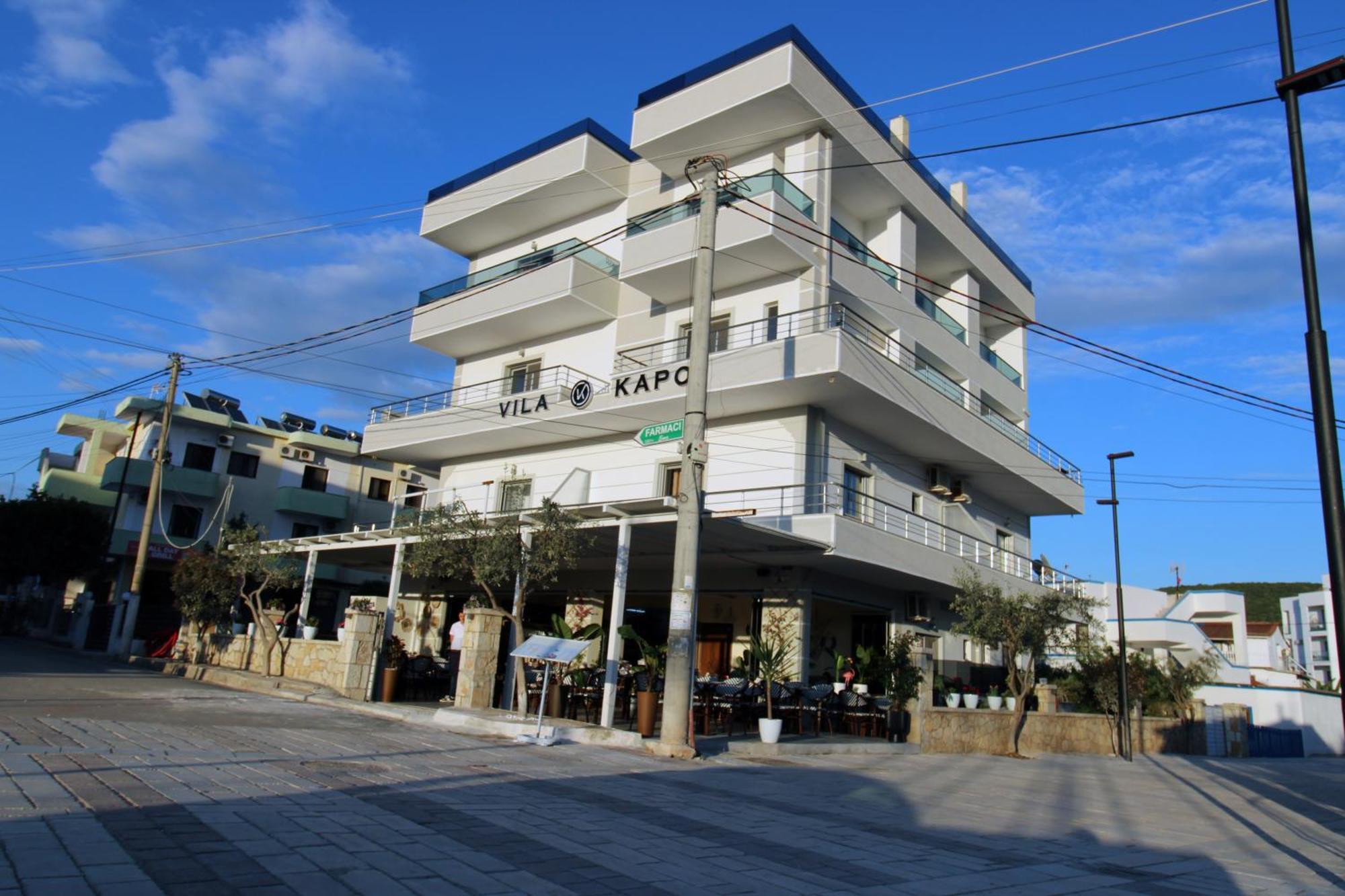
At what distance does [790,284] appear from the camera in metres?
20.8

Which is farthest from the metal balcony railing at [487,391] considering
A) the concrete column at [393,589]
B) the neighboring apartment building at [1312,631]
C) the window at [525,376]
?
the neighboring apartment building at [1312,631]

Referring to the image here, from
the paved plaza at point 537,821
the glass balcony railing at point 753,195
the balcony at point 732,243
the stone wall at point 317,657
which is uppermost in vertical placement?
the glass balcony railing at point 753,195

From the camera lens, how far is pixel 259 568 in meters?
21.1

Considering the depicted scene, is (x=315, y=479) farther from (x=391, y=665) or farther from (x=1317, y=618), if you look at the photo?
(x=1317, y=618)

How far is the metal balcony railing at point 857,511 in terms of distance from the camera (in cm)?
1891

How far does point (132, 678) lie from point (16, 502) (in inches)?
1003

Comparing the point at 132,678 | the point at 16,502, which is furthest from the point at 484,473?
the point at 16,502

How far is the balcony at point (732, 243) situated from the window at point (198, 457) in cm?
2699

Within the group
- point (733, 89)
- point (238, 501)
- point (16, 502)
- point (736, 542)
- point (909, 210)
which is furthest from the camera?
point (238, 501)

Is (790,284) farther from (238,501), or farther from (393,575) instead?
(238,501)

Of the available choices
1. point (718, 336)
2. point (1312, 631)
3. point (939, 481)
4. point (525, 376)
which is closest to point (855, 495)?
point (939, 481)

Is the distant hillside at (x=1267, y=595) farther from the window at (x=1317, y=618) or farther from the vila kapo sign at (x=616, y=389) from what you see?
the vila kapo sign at (x=616, y=389)

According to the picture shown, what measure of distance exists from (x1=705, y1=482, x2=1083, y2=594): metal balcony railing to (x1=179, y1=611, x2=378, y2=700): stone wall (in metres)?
6.91

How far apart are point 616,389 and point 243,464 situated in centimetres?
2723
